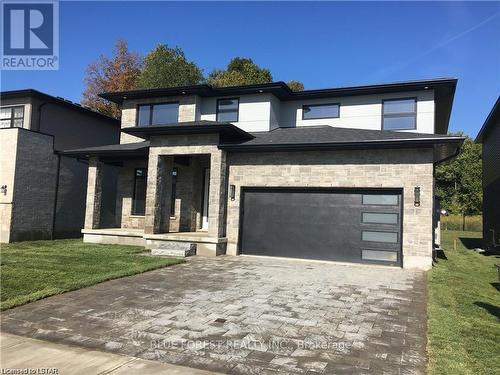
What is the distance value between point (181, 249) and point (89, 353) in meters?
8.79

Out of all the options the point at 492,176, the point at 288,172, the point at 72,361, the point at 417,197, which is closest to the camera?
the point at 72,361

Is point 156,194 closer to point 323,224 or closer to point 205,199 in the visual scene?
point 205,199

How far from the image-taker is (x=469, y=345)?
5242 millimetres

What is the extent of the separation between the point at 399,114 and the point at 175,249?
1028 cm

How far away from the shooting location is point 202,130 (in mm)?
14055

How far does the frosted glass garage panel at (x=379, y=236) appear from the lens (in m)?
12.3

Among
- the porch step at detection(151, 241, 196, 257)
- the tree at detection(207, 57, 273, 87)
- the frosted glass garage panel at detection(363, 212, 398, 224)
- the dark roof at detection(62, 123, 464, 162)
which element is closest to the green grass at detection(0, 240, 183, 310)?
the porch step at detection(151, 241, 196, 257)

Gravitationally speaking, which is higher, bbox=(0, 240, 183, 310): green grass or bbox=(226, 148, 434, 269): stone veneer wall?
bbox=(226, 148, 434, 269): stone veneer wall

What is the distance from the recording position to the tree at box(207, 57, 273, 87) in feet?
117

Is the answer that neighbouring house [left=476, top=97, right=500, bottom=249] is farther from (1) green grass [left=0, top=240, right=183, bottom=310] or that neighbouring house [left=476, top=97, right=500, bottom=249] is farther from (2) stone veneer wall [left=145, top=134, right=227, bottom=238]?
(1) green grass [left=0, top=240, right=183, bottom=310]

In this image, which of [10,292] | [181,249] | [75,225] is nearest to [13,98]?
[75,225]

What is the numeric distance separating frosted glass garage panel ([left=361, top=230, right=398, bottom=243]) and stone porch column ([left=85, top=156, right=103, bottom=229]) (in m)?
11.5

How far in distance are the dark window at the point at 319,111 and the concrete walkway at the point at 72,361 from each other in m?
14.1

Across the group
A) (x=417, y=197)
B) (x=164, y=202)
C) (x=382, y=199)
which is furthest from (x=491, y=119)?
(x=164, y=202)
